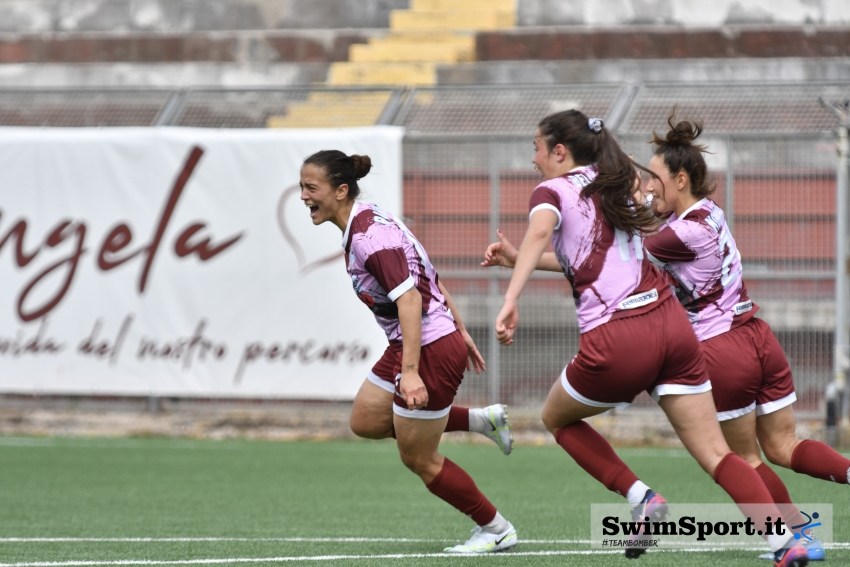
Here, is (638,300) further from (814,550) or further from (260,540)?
(260,540)

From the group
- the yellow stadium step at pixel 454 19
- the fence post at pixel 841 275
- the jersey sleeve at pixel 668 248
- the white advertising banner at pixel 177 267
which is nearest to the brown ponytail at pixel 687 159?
the jersey sleeve at pixel 668 248

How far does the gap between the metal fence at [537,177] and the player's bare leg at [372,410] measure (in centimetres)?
566

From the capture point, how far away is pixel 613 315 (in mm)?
4355

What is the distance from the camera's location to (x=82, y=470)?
8.84m

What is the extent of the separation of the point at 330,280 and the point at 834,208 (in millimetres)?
4540

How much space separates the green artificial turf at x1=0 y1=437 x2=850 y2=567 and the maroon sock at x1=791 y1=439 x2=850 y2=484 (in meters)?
0.32

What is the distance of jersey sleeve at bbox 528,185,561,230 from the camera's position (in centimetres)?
436

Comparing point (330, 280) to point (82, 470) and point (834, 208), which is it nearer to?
point (82, 470)

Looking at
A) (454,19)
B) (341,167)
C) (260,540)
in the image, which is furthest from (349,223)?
(454,19)

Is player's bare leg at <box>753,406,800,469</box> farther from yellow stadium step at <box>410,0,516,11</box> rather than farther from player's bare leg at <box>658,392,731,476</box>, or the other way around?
yellow stadium step at <box>410,0,516,11</box>

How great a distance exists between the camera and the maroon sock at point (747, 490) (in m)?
4.17

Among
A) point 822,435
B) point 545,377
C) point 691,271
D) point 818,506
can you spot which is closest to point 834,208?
point 822,435

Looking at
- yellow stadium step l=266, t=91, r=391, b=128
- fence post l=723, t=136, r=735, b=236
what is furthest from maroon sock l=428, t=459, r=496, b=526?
yellow stadium step l=266, t=91, r=391, b=128

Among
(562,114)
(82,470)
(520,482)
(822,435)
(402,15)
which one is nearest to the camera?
(562,114)
